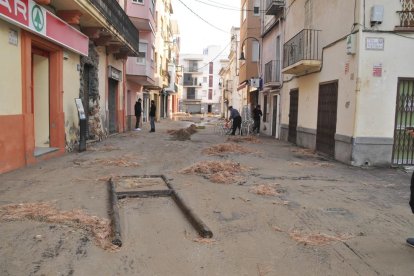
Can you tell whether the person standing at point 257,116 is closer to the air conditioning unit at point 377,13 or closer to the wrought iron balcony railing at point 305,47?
the wrought iron balcony railing at point 305,47

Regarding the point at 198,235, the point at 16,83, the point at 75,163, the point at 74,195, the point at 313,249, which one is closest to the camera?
the point at 313,249

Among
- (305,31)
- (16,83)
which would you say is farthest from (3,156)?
(305,31)

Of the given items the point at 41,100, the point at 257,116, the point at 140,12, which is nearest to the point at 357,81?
the point at 41,100

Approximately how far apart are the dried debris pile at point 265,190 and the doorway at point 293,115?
1057cm

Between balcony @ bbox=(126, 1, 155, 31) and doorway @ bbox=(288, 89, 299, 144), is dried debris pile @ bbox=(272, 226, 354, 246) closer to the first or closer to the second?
doorway @ bbox=(288, 89, 299, 144)

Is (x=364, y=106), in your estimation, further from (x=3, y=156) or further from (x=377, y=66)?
(x=3, y=156)

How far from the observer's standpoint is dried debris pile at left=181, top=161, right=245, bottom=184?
29.5ft

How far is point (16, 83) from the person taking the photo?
934 centimetres

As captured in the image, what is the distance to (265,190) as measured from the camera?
7824mm

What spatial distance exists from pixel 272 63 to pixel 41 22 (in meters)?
14.3

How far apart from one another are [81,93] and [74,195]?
314 inches

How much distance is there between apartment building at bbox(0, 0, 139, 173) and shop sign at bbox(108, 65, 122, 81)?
0.05 metres

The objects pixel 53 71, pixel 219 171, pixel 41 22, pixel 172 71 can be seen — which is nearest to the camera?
pixel 219 171

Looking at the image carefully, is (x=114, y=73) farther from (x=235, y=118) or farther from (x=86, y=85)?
(x=235, y=118)
